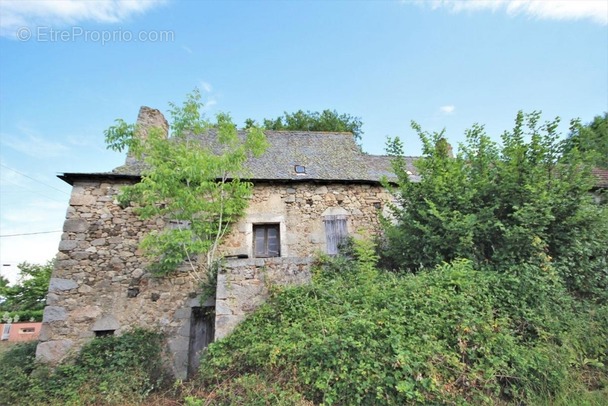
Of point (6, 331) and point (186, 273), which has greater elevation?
point (186, 273)

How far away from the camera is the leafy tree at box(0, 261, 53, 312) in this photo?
17391mm

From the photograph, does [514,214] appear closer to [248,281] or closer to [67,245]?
[248,281]

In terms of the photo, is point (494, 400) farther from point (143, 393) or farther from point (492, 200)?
point (143, 393)

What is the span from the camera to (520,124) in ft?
17.0

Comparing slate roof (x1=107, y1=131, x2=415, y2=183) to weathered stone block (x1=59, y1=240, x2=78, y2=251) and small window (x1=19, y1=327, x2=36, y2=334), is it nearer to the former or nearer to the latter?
weathered stone block (x1=59, y1=240, x2=78, y2=251)

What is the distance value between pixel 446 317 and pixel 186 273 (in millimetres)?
5255

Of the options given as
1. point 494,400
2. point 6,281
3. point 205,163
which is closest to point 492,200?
point 494,400

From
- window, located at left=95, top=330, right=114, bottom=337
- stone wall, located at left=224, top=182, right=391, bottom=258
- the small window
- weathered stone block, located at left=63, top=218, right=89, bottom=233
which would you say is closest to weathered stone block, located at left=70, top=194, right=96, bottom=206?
weathered stone block, located at left=63, top=218, right=89, bottom=233

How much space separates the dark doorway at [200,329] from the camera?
20.7 ft

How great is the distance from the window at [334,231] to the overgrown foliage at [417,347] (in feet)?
→ 8.56

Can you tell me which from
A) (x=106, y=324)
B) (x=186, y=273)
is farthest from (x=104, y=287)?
(x=186, y=273)

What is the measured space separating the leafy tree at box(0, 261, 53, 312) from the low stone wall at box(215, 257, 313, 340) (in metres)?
19.1

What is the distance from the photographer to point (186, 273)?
21.5 feet

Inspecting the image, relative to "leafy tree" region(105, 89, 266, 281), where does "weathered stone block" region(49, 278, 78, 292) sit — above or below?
below
